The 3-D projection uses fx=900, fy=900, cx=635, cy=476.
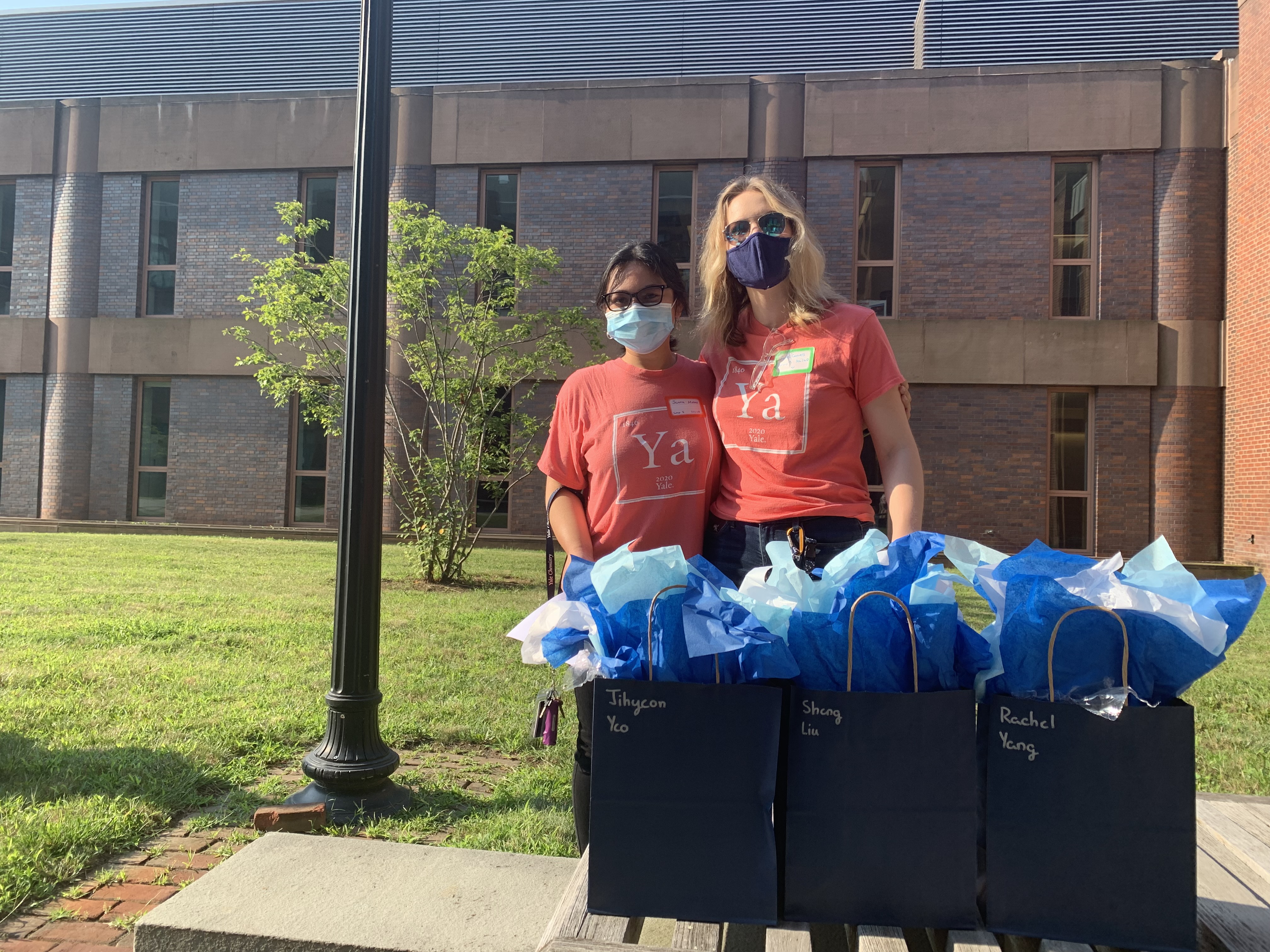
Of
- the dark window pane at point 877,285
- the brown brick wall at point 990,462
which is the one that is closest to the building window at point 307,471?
the dark window pane at point 877,285

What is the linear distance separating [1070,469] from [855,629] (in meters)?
15.9

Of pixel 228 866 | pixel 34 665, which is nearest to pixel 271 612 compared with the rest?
pixel 34 665

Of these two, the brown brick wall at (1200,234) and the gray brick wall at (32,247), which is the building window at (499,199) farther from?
the brown brick wall at (1200,234)

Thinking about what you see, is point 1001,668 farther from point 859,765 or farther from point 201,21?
point 201,21

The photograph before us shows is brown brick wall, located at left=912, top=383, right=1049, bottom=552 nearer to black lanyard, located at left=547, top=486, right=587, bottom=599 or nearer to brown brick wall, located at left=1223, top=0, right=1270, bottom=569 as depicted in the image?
brown brick wall, located at left=1223, top=0, right=1270, bottom=569

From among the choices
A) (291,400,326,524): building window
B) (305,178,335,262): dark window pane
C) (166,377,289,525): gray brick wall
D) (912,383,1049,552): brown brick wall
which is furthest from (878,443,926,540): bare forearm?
(305,178,335,262): dark window pane

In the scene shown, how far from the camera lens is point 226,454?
17.6m

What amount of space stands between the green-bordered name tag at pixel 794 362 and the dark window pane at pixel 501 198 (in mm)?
15599

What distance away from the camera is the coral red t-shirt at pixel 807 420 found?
220cm

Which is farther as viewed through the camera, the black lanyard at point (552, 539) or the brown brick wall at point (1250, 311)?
the brown brick wall at point (1250, 311)

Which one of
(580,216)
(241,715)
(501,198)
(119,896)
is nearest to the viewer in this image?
(119,896)

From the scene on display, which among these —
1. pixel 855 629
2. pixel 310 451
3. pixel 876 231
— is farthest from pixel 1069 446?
pixel 855 629

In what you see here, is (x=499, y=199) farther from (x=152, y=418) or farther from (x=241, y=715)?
(x=241, y=715)

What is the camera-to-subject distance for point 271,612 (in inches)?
330
